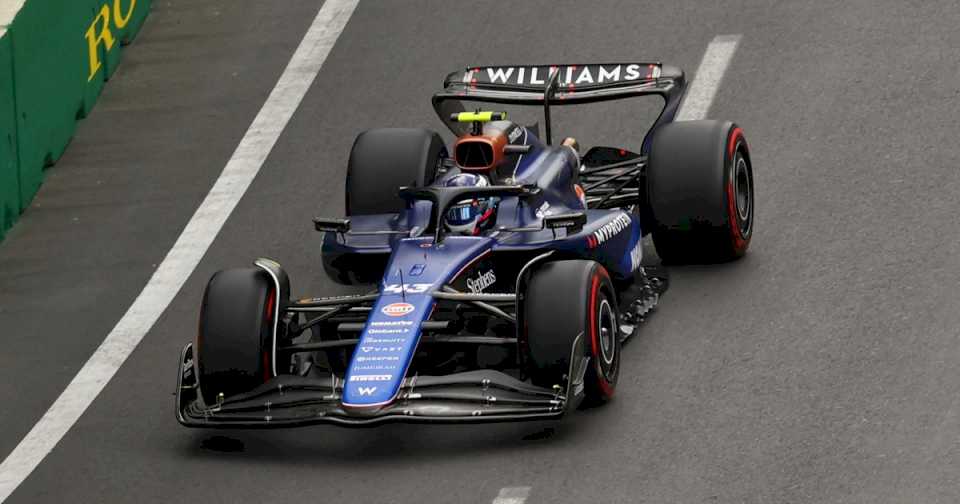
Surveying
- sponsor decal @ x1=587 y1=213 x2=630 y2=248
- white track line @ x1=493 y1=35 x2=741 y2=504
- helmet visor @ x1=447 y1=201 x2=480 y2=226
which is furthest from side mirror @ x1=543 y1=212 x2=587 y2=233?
white track line @ x1=493 y1=35 x2=741 y2=504

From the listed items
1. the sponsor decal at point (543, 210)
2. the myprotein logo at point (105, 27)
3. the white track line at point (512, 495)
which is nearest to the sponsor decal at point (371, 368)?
the white track line at point (512, 495)

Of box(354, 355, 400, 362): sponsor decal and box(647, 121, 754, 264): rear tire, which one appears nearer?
box(354, 355, 400, 362): sponsor decal

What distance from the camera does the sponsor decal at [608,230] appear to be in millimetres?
12391

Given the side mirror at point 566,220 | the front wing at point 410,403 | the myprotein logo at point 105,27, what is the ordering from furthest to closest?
the myprotein logo at point 105,27 → the side mirror at point 566,220 → the front wing at point 410,403

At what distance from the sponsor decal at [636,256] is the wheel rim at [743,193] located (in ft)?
2.36

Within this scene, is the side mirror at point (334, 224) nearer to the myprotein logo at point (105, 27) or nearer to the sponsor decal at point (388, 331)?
the sponsor decal at point (388, 331)

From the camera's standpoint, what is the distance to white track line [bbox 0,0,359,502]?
12477mm

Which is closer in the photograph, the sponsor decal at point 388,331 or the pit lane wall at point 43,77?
the sponsor decal at point 388,331

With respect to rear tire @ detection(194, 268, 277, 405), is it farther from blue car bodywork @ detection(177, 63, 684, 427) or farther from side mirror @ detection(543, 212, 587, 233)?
side mirror @ detection(543, 212, 587, 233)

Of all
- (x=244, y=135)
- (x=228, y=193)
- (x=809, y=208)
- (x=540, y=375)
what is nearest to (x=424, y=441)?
(x=540, y=375)

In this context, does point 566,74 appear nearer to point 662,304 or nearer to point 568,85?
point 568,85

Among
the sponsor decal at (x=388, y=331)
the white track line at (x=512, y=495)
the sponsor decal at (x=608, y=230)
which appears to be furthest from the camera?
the sponsor decal at (x=608, y=230)

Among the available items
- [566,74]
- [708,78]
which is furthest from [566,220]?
[708,78]

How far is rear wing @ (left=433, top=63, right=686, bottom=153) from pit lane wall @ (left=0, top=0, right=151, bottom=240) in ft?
11.8
